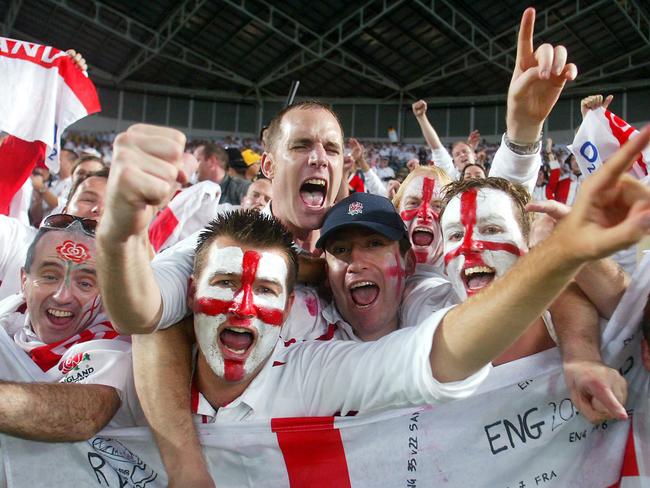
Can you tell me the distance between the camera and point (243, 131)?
25.1m

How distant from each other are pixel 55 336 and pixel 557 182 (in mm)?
5469

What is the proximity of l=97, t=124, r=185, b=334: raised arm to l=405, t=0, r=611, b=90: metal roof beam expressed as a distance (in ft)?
55.8

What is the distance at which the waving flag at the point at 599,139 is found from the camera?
3256 mm

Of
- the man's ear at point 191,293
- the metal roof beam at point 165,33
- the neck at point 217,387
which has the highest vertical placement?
the metal roof beam at point 165,33

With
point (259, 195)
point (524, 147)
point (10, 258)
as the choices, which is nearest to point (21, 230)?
point (10, 258)

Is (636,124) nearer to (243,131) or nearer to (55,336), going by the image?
(243,131)

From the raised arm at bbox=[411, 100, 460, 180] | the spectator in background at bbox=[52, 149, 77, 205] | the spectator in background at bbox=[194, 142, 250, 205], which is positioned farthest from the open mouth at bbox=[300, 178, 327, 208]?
the spectator in background at bbox=[52, 149, 77, 205]

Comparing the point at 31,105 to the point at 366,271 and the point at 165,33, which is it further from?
the point at 165,33

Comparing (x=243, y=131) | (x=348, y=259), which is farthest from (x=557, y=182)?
(x=243, y=131)

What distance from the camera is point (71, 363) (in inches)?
80.7

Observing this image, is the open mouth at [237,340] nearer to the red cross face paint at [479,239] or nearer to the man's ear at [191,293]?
the man's ear at [191,293]

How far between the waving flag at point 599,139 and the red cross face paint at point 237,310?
2.21m

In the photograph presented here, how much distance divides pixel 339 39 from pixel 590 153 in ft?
54.3

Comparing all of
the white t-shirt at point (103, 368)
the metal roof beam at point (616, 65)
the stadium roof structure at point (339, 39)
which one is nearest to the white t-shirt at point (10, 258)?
the white t-shirt at point (103, 368)
